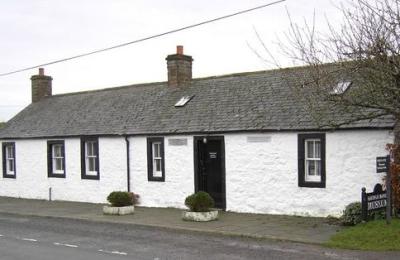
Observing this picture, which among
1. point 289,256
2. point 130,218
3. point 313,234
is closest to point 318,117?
point 313,234

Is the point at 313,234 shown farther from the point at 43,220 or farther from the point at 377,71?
the point at 43,220

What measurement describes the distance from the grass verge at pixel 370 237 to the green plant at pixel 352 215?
2.18ft

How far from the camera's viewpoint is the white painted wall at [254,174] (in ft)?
47.2

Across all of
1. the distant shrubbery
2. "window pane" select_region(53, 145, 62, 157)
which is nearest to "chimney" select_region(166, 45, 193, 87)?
"window pane" select_region(53, 145, 62, 157)

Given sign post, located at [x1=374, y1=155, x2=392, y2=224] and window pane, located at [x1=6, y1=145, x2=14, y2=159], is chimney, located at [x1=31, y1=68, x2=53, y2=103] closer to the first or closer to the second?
window pane, located at [x1=6, y1=145, x2=14, y2=159]

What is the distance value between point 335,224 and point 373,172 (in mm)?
1671

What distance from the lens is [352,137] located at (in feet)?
47.4

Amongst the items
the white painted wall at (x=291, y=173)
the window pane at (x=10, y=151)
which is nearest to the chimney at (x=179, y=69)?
the white painted wall at (x=291, y=173)

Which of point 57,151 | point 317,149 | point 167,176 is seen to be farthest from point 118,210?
point 57,151

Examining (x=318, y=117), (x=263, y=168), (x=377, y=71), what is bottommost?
(x=263, y=168)

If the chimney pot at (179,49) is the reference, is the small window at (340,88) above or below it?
below

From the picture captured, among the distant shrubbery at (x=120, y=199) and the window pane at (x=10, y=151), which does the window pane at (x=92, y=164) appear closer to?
the distant shrubbery at (x=120, y=199)

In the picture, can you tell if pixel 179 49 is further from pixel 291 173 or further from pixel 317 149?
pixel 317 149

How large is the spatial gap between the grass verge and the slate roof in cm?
279
